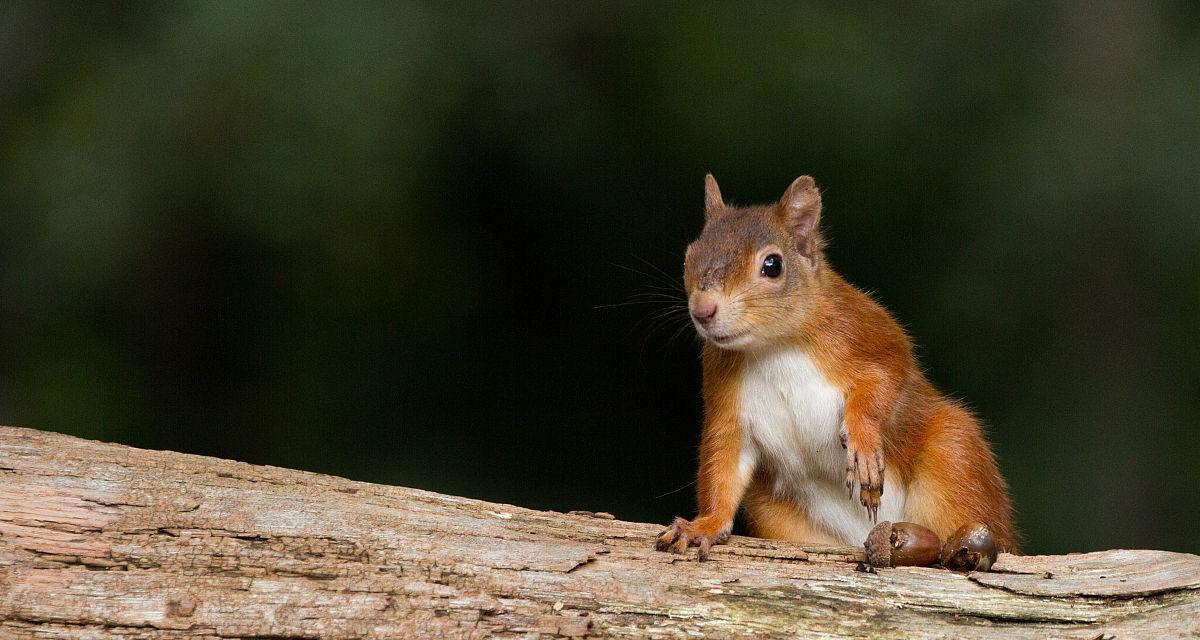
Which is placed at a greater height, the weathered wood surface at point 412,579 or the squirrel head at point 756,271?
the squirrel head at point 756,271

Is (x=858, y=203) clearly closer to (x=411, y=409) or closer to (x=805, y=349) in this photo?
(x=805, y=349)

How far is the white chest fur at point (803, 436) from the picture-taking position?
254cm

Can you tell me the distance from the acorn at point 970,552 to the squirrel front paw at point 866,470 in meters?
0.19

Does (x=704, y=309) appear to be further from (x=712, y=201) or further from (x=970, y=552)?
(x=970, y=552)

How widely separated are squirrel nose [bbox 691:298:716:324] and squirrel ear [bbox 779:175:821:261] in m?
0.36

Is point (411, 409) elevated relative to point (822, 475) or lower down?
elevated

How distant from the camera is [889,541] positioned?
216cm

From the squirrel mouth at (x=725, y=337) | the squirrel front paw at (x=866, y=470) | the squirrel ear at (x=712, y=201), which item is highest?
the squirrel ear at (x=712, y=201)

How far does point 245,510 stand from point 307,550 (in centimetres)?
15

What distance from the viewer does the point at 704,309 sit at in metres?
2.35

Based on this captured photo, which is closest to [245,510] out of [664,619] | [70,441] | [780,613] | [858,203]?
[70,441]

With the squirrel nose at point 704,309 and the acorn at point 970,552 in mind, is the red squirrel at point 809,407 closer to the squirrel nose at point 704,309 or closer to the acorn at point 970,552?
the squirrel nose at point 704,309

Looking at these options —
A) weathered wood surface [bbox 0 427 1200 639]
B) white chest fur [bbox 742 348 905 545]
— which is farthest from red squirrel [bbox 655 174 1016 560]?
weathered wood surface [bbox 0 427 1200 639]

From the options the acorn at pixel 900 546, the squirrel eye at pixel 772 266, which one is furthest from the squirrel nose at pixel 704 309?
the acorn at pixel 900 546
